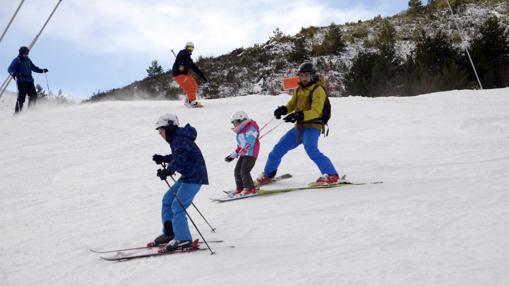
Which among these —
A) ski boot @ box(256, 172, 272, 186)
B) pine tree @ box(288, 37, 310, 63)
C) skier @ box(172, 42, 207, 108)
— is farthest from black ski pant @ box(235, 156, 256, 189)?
pine tree @ box(288, 37, 310, 63)

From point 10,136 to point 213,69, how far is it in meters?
20.9

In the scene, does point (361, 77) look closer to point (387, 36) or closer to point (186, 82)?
point (387, 36)

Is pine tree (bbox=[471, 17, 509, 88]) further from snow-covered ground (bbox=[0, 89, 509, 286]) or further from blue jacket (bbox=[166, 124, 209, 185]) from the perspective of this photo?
blue jacket (bbox=[166, 124, 209, 185])

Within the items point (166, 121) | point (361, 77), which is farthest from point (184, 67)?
point (361, 77)

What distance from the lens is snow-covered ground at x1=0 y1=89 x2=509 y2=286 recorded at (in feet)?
11.6

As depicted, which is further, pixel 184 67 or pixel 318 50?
pixel 318 50

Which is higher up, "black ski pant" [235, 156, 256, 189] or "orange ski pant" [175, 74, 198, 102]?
"orange ski pant" [175, 74, 198, 102]

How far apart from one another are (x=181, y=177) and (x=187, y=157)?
209 mm

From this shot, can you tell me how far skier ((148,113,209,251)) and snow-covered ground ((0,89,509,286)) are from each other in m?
0.29

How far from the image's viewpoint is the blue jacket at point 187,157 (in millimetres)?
4406

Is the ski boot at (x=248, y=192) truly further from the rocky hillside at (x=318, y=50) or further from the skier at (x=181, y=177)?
the rocky hillside at (x=318, y=50)

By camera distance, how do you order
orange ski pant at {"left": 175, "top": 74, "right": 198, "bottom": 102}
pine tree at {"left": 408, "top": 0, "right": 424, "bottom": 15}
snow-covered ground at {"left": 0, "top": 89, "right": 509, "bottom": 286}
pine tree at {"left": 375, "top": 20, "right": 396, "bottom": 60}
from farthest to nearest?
pine tree at {"left": 408, "top": 0, "right": 424, "bottom": 15} → pine tree at {"left": 375, "top": 20, "right": 396, "bottom": 60} → orange ski pant at {"left": 175, "top": 74, "right": 198, "bottom": 102} → snow-covered ground at {"left": 0, "top": 89, "right": 509, "bottom": 286}

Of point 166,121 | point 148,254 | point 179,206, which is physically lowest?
point 148,254

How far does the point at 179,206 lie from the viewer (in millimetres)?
4402
